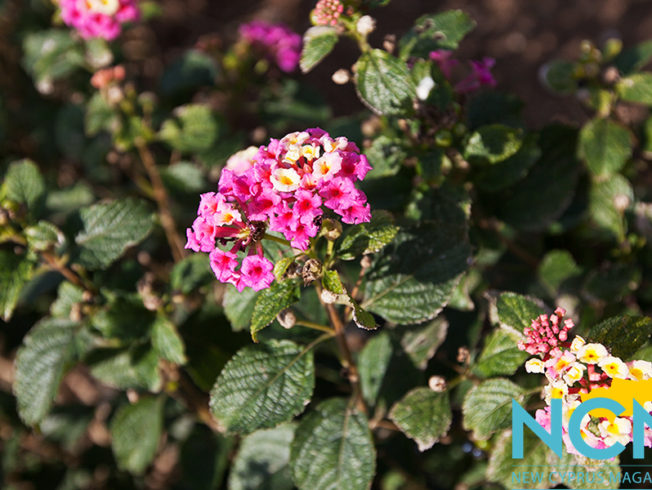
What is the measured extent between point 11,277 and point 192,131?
38.1 inches

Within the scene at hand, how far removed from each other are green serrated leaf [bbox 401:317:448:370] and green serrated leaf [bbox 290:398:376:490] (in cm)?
26

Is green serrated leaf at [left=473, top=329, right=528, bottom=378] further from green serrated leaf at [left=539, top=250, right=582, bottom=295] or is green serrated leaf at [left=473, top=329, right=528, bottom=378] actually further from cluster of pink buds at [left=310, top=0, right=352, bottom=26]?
cluster of pink buds at [left=310, top=0, right=352, bottom=26]

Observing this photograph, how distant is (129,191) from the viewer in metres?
2.67

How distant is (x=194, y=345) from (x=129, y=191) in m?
0.99

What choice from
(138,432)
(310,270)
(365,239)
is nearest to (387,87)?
(365,239)

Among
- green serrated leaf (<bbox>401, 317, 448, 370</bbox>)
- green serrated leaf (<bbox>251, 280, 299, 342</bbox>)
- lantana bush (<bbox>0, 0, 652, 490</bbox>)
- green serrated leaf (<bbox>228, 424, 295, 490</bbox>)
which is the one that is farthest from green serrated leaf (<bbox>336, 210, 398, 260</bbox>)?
green serrated leaf (<bbox>228, 424, 295, 490</bbox>)

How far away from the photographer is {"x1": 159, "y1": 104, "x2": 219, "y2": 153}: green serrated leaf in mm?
2412

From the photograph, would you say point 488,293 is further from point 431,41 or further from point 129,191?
point 129,191

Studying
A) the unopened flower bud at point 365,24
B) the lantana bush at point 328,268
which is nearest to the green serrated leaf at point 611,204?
the lantana bush at point 328,268

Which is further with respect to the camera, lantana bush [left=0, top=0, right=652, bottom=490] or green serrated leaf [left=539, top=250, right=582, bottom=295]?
green serrated leaf [left=539, top=250, right=582, bottom=295]

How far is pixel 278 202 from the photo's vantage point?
1265 millimetres

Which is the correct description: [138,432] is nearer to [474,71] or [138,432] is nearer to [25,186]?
[25,186]

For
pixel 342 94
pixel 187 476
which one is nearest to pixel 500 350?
pixel 187 476

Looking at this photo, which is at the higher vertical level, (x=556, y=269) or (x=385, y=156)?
(x=385, y=156)
